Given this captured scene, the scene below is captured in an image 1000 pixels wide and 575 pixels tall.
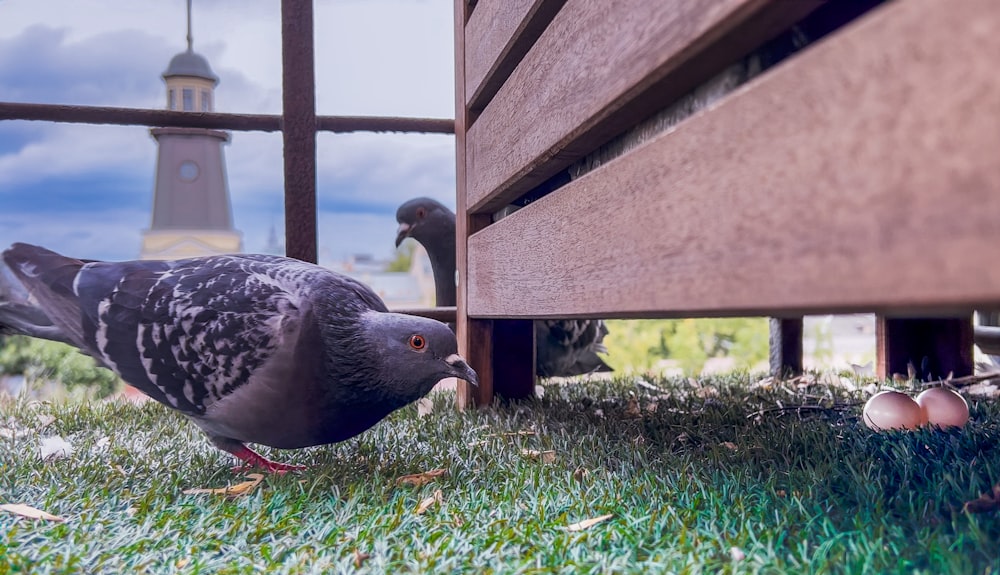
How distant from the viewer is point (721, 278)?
94 centimetres

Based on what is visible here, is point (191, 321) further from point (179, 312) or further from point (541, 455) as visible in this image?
point (541, 455)

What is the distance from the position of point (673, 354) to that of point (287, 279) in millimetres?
4761

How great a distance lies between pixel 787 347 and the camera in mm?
3688

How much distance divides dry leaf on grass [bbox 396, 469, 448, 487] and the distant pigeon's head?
2049 millimetres

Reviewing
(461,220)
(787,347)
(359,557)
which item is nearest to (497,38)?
(461,220)

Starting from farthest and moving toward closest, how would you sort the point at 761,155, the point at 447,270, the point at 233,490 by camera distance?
the point at 447,270
the point at 233,490
the point at 761,155

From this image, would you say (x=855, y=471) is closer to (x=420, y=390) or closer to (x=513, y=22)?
(x=420, y=390)

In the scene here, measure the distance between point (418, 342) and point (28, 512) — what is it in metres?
0.97

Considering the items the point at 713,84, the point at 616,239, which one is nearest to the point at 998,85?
the point at 713,84

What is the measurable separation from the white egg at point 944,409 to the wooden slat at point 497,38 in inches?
60.6

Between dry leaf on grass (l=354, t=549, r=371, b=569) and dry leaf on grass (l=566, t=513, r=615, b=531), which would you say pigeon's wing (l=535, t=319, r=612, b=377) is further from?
dry leaf on grass (l=354, t=549, r=371, b=569)

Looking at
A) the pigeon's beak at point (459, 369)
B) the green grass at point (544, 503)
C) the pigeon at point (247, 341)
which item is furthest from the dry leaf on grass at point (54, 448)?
the pigeon's beak at point (459, 369)

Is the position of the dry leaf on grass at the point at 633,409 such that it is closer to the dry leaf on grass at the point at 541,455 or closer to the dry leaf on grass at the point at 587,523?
the dry leaf on grass at the point at 541,455

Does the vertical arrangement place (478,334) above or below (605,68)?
below
